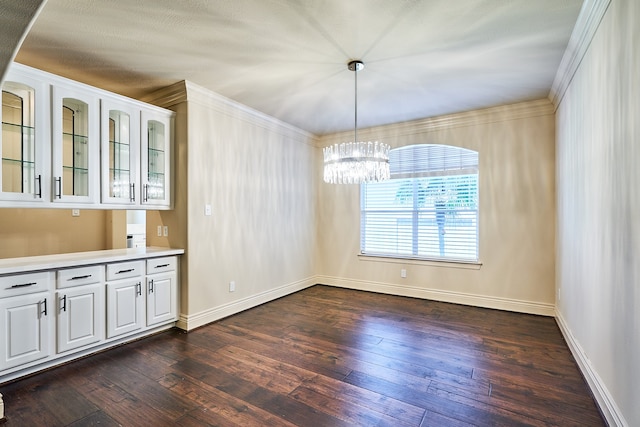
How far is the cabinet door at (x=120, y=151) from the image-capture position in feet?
9.70

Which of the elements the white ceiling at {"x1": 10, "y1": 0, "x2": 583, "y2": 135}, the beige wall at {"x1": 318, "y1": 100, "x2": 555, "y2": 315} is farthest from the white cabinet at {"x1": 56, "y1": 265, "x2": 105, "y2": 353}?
the beige wall at {"x1": 318, "y1": 100, "x2": 555, "y2": 315}

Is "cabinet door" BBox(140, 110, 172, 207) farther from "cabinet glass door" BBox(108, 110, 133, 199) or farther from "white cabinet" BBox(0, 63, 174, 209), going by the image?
"cabinet glass door" BBox(108, 110, 133, 199)

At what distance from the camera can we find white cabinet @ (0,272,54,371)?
2291 millimetres

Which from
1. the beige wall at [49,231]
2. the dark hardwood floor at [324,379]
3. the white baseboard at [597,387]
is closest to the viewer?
the white baseboard at [597,387]

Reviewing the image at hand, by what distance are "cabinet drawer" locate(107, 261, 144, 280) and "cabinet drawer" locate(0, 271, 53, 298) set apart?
17.5 inches

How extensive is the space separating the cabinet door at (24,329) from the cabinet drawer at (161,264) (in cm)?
84

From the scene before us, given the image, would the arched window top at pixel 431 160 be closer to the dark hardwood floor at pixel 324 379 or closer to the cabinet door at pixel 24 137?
the dark hardwood floor at pixel 324 379

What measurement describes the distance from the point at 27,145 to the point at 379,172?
9.65 ft

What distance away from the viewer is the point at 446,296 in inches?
175

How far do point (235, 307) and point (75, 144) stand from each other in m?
2.42

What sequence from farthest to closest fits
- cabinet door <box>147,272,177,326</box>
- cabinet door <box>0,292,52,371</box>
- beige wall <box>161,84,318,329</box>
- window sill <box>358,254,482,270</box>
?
window sill <box>358,254,482,270</box>, beige wall <box>161,84,318,329</box>, cabinet door <box>147,272,177,326</box>, cabinet door <box>0,292,52,371</box>

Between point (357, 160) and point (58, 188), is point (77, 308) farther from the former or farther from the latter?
point (357, 160)

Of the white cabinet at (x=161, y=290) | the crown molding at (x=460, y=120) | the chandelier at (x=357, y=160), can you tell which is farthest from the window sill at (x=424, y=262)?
the white cabinet at (x=161, y=290)

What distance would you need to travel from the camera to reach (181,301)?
3.49 m
